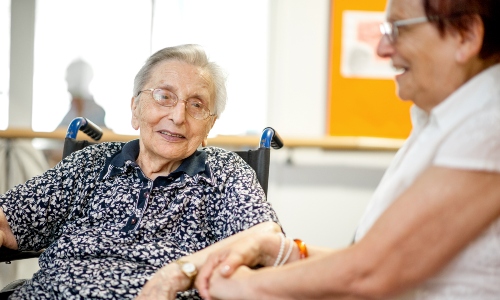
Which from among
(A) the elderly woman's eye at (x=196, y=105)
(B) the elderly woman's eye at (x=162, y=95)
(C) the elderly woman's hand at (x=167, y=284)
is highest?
(B) the elderly woman's eye at (x=162, y=95)

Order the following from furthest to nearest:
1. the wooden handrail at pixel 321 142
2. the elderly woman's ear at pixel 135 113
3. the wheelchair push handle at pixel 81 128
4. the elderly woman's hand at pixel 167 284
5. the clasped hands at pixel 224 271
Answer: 1. the wooden handrail at pixel 321 142
2. the wheelchair push handle at pixel 81 128
3. the elderly woman's ear at pixel 135 113
4. the elderly woman's hand at pixel 167 284
5. the clasped hands at pixel 224 271

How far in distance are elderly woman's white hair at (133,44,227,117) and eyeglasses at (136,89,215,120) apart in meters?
0.06

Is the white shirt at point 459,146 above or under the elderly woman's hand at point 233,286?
above

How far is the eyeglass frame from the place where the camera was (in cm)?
94

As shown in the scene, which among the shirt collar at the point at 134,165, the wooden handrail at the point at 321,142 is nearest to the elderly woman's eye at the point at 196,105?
the shirt collar at the point at 134,165

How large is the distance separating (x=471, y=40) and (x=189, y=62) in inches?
42.8

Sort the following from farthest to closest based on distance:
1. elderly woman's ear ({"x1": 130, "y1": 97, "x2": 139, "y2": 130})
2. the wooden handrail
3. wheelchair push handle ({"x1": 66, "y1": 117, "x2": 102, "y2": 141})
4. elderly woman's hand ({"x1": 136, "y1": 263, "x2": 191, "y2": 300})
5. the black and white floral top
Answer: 1. the wooden handrail
2. wheelchair push handle ({"x1": 66, "y1": 117, "x2": 102, "y2": 141})
3. elderly woman's ear ({"x1": 130, "y1": 97, "x2": 139, "y2": 130})
4. the black and white floral top
5. elderly woman's hand ({"x1": 136, "y1": 263, "x2": 191, "y2": 300})

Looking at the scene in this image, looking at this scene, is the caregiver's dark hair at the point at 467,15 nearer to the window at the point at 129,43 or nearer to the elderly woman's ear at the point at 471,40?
the elderly woman's ear at the point at 471,40

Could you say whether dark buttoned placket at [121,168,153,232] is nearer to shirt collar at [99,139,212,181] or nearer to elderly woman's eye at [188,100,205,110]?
shirt collar at [99,139,212,181]

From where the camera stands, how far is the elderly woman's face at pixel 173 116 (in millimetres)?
1800

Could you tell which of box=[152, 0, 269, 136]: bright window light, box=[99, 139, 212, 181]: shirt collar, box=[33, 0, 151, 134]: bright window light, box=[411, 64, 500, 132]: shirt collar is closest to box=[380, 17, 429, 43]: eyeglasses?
box=[411, 64, 500, 132]: shirt collar

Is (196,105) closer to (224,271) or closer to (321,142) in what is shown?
(224,271)

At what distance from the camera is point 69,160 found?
1.84 metres

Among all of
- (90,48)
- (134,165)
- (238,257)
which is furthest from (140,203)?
(90,48)
